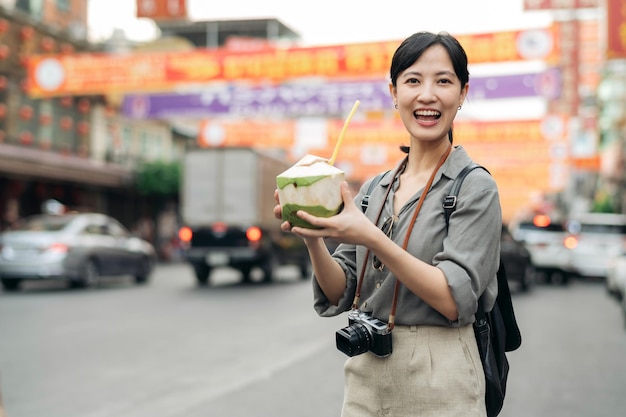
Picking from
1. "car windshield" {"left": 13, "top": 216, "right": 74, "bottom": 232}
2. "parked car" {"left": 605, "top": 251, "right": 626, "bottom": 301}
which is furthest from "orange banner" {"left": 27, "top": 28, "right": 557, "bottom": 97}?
"parked car" {"left": 605, "top": 251, "right": 626, "bottom": 301}

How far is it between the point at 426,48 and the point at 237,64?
14550 millimetres

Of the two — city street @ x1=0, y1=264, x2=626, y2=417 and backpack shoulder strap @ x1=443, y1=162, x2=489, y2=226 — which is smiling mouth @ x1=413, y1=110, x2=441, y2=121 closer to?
backpack shoulder strap @ x1=443, y1=162, x2=489, y2=226

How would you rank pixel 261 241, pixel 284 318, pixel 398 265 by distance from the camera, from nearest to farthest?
pixel 398 265 → pixel 284 318 → pixel 261 241

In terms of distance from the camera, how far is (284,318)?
36.8 ft

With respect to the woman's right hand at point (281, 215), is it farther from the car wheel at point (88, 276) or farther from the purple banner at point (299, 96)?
the purple banner at point (299, 96)

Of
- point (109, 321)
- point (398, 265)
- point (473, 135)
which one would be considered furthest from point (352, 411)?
point (473, 135)

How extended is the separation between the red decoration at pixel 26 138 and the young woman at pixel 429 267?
24.7m

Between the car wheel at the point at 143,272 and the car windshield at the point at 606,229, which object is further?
the car windshield at the point at 606,229

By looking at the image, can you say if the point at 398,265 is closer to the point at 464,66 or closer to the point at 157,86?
the point at 464,66

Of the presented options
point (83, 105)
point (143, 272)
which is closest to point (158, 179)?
point (83, 105)

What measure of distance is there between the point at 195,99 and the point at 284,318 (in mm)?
9179

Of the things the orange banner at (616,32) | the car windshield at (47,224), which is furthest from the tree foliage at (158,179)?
the orange banner at (616,32)

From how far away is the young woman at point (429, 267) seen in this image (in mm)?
1835

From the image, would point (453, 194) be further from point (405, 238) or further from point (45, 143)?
point (45, 143)
